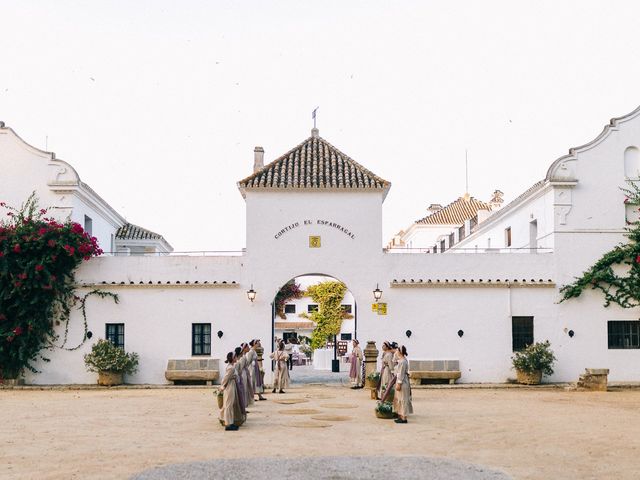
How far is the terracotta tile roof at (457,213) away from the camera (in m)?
55.0

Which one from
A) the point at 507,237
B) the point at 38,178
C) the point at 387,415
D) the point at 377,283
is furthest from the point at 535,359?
the point at 38,178

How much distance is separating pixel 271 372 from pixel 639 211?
518 inches

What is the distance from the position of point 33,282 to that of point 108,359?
3361mm

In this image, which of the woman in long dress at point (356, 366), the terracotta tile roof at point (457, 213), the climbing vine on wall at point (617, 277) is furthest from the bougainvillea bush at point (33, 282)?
the terracotta tile roof at point (457, 213)

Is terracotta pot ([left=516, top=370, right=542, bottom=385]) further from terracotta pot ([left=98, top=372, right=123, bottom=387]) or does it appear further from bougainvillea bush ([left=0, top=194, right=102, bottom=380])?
bougainvillea bush ([left=0, top=194, right=102, bottom=380])

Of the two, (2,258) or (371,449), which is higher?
(2,258)

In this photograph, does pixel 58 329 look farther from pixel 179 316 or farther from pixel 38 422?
pixel 38 422

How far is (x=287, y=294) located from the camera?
56.9m

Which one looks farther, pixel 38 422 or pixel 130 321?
pixel 130 321

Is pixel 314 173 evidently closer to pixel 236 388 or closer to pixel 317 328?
pixel 236 388

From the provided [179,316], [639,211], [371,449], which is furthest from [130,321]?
[639,211]

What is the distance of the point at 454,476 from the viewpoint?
1018 cm

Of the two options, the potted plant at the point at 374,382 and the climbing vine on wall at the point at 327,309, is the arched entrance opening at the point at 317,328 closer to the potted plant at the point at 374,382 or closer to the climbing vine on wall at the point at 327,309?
the climbing vine on wall at the point at 327,309

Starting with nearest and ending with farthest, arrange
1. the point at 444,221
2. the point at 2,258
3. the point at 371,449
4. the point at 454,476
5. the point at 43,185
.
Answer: the point at 454,476
the point at 371,449
the point at 2,258
the point at 43,185
the point at 444,221
